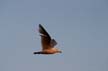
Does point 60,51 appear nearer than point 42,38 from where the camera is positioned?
No

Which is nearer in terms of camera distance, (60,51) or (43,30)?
(43,30)

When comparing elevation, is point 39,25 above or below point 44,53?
above

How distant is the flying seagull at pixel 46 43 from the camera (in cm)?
2269

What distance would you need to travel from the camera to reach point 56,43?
76.6 ft

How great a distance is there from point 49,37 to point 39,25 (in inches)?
36.6

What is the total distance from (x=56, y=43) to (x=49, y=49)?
0.57 m

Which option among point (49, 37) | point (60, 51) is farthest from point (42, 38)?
point (60, 51)

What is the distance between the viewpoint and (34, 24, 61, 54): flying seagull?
2269cm

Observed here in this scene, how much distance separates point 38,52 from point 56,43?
133 cm

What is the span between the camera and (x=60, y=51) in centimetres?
2414

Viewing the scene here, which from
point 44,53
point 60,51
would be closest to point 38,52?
point 44,53

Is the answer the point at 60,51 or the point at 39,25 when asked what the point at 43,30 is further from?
the point at 60,51

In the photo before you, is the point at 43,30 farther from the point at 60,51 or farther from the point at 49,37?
the point at 60,51

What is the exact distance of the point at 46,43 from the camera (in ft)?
75.4
